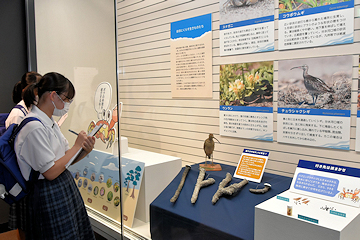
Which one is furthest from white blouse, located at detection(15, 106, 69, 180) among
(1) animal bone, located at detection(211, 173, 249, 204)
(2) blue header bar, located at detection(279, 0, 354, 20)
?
(2) blue header bar, located at detection(279, 0, 354, 20)

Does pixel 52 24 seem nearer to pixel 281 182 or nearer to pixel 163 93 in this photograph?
pixel 163 93

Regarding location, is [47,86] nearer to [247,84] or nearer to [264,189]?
[264,189]

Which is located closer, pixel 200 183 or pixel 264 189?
pixel 264 189

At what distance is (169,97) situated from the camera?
371cm

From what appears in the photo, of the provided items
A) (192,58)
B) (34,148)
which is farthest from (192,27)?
(34,148)

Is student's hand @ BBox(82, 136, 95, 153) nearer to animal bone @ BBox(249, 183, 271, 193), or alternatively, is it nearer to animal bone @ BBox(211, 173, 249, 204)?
animal bone @ BBox(211, 173, 249, 204)

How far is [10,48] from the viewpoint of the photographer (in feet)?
11.3

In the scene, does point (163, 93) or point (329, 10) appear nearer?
point (329, 10)

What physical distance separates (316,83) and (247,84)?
0.67 meters

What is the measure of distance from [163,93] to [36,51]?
1.59m

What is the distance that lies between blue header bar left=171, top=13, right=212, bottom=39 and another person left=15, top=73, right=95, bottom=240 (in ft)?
5.94

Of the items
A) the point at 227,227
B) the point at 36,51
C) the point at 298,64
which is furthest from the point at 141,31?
the point at 227,227

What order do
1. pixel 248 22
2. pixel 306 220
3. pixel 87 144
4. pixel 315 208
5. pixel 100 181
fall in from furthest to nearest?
pixel 248 22
pixel 100 181
pixel 87 144
pixel 315 208
pixel 306 220

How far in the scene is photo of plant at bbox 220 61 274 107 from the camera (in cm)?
268
